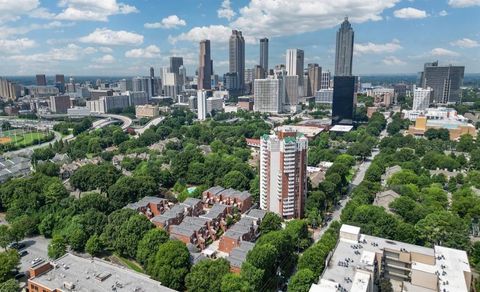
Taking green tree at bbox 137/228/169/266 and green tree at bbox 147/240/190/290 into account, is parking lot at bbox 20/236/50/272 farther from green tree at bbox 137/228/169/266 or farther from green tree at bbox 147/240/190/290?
green tree at bbox 147/240/190/290

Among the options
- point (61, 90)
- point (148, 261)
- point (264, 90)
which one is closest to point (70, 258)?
point (148, 261)

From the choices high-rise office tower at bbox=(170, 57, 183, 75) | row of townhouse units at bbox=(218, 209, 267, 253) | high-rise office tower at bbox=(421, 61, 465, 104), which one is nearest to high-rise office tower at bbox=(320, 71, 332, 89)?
high-rise office tower at bbox=(421, 61, 465, 104)

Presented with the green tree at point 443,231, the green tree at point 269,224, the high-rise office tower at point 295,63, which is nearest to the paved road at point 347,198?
the green tree at point 269,224

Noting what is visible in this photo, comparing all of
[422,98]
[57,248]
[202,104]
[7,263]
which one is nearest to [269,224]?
[57,248]

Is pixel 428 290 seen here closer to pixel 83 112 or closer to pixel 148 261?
pixel 148 261

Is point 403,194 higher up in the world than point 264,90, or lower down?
lower down

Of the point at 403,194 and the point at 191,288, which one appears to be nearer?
the point at 191,288

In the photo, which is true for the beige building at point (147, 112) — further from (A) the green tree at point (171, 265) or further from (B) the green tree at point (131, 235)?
(A) the green tree at point (171, 265)
